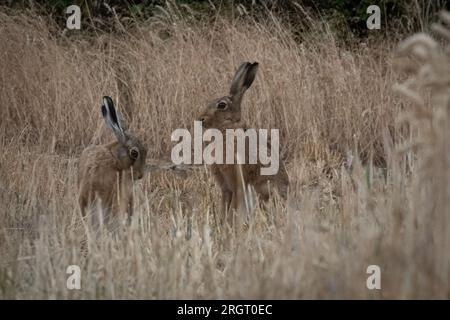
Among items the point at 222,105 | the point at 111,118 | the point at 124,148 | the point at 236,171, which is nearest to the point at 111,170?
the point at 124,148

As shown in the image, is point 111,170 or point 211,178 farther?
point 211,178

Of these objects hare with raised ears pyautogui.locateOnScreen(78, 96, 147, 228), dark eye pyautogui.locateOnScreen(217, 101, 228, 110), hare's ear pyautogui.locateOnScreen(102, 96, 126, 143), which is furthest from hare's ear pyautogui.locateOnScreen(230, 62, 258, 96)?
hare's ear pyautogui.locateOnScreen(102, 96, 126, 143)

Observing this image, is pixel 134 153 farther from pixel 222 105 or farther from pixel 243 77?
pixel 243 77

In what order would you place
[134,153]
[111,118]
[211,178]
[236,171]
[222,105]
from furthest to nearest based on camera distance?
1. [211,178]
2. [222,105]
3. [236,171]
4. [134,153]
5. [111,118]

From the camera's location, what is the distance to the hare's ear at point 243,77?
770cm

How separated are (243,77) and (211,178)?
1.04 m

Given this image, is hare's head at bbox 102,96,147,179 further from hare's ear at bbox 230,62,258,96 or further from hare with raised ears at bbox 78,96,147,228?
hare's ear at bbox 230,62,258,96

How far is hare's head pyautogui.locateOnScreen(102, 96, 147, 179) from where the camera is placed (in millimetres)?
6832

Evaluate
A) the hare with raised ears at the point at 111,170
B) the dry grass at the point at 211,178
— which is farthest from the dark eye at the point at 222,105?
the hare with raised ears at the point at 111,170

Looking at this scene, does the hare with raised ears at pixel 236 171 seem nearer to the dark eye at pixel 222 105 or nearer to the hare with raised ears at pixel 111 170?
the dark eye at pixel 222 105

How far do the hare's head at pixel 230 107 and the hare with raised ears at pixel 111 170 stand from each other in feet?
2.81

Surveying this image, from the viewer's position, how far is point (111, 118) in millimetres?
6820
